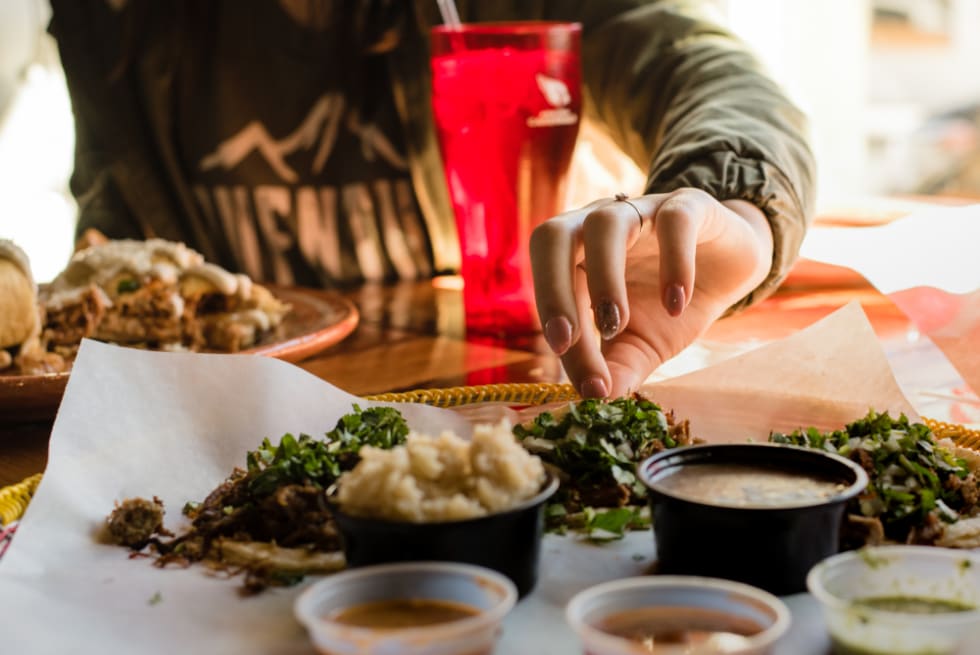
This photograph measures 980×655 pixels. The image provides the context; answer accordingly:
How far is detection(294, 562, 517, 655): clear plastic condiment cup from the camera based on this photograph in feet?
3.36

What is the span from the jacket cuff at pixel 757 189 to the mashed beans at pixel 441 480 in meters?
1.05

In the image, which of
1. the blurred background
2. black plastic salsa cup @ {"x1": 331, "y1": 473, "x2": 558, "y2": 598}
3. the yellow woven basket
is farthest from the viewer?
the blurred background

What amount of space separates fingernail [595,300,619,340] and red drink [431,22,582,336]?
0.83m

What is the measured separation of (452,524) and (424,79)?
259cm

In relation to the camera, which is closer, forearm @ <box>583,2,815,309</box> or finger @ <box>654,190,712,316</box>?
finger @ <box>654,190,712,316</box>

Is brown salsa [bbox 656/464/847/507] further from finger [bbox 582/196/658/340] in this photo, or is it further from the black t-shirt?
the black t-shirt

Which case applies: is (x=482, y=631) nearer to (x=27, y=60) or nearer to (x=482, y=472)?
(x=482, y=472)

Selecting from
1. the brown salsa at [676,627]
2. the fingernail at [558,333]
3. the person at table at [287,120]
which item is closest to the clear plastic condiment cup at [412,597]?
the brown salsa at [676,627]

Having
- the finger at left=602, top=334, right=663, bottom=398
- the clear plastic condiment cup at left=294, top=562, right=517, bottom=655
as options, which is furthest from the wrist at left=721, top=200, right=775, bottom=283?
the clear plastic condiment cup at left=294, top=562, right=517, bottom=655

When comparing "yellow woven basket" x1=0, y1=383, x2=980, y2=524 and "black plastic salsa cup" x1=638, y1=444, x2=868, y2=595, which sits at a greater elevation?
"black plastic salsa cup" x1=638, y1=444, x2=868, y2=595

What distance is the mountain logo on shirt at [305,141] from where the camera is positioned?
143 inches

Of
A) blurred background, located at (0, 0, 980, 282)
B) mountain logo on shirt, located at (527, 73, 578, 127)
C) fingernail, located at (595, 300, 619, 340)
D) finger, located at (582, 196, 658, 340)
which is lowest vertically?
blurred background, located at (0, 0, 980, 282)

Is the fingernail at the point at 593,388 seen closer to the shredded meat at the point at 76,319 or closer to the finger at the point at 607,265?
the finger at the point at 607,265

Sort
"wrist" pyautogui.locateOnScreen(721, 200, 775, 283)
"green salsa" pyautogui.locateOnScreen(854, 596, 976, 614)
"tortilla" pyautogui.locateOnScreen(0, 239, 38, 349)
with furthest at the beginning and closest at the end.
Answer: "wrist" pyautogui.locateOnScreen(721, 200, 775, 283), "tortilla" pyautogui.locateOnScreen(0, 239, 38, 349), "green salsa" pyautogui.locateOnScreen(854, 596, 976, 614)
